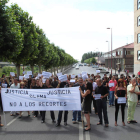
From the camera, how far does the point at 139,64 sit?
1471 inches

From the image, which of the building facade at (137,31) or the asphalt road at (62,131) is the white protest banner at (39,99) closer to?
the asphalt road at (62,131)

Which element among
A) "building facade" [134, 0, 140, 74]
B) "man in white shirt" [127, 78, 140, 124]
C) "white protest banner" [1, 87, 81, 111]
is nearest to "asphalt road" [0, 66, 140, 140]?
"man in white shirt" [127, 78, 140, 124]

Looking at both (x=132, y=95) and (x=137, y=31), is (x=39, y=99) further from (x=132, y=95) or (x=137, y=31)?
(x=137, y=31)

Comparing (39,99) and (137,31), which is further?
(137,31)

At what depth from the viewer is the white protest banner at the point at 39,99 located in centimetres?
693

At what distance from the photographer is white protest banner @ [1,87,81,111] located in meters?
6.93

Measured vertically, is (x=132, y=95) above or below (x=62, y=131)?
above

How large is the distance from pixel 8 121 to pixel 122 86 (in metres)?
4.78

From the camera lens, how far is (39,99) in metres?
7.02

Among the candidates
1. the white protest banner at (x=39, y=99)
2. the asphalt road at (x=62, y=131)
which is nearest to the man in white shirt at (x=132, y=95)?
the asphalt road at (x=62, y=131)

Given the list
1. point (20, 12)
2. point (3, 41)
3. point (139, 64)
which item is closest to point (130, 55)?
point (139, 64)

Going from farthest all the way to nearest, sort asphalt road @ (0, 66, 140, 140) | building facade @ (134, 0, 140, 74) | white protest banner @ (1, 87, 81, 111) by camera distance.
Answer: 1. building facade @ (134, 0, 140, 74)
2. white protest banner @ (1, 87, 81, 111)
3. asphalt road @ (0, 66, 140, 140)

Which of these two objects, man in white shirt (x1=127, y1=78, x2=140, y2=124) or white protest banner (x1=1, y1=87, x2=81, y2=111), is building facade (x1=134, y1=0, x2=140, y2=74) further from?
white protest banner (x1=1, y1=87, x2=81, y2=111)

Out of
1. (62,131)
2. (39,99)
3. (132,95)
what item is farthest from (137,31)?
(62,131)
